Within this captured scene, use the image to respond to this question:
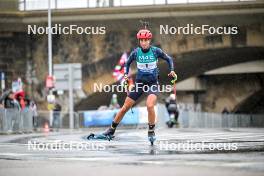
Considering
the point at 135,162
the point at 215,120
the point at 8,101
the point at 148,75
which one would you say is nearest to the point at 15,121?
the point at 8,101

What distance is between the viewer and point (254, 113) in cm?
6706

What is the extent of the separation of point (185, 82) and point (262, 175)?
44830 millimetres

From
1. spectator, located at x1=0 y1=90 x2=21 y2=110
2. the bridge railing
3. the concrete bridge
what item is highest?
Result: the bridge railing

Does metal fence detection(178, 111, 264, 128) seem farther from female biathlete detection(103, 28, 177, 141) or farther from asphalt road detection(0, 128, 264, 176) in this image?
asphalt road detection(0, 128, 264, 176)

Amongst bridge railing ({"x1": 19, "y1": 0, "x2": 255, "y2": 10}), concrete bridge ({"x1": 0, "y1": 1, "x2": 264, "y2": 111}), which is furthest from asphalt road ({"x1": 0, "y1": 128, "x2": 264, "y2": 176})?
bridge railing ({"x1": 19, "y1": 0, "x2": 255, "y2": 10})

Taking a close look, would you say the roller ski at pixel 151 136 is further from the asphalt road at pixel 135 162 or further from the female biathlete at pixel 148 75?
the asphalt road at pixel 135 162

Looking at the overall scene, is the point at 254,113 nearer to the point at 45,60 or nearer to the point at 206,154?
the point at 45,60

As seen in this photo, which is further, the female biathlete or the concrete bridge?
the concrete bridge

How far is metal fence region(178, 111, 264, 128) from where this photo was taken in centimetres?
3594

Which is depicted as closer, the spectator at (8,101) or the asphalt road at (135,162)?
the asphalt road at (135,162)

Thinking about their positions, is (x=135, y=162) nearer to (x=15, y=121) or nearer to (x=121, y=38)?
(x=15, y=121)

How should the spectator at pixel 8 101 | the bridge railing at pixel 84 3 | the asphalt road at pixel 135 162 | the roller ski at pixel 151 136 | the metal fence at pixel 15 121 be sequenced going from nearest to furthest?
the asphalt road at pixel 135 162 < the roller ski at pixel 151 136 < the metal fence at pixel 15 121 < the spectator at pixel 8 101 < the bridge railing at pixel 84 3

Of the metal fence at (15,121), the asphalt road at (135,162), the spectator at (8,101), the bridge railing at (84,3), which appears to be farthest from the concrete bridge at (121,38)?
the asphalt road at (135,162)

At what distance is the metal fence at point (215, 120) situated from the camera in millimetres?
35938
